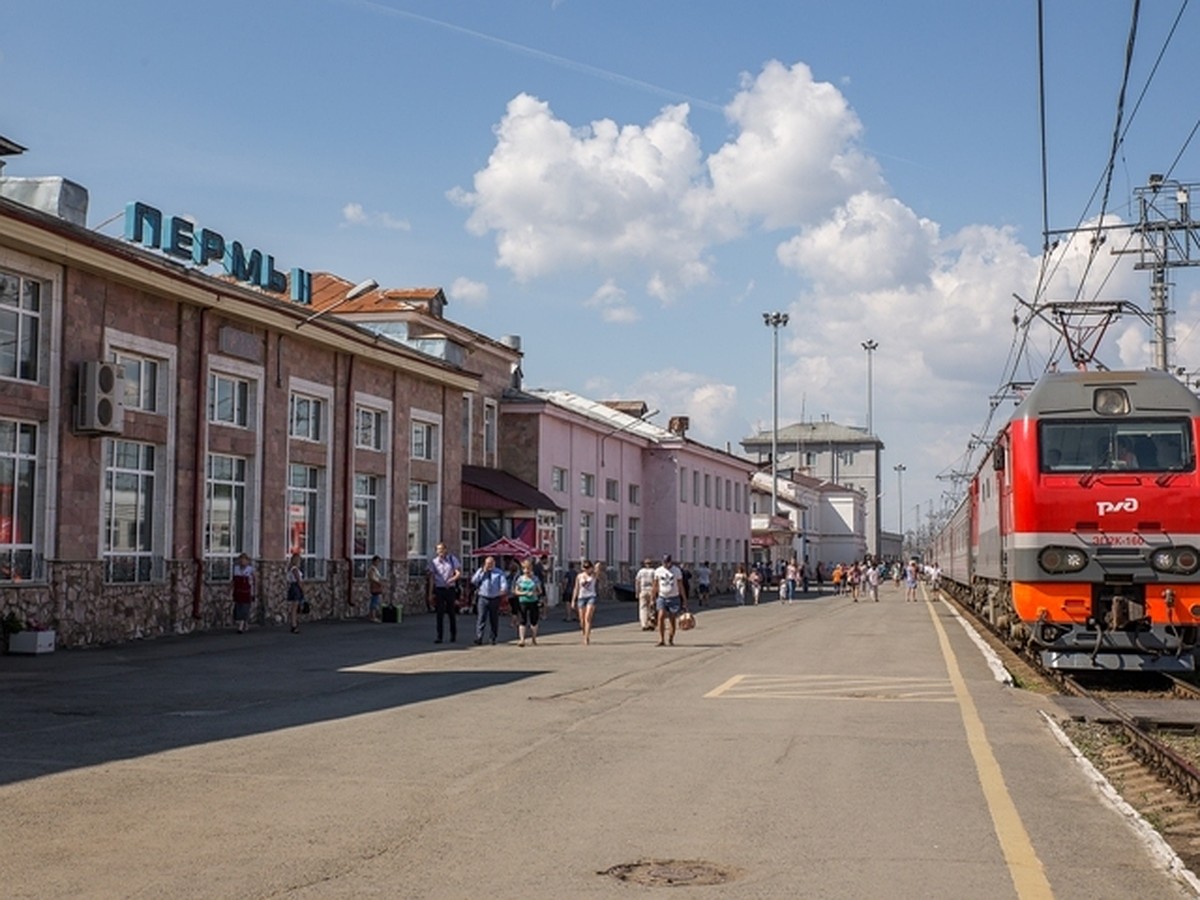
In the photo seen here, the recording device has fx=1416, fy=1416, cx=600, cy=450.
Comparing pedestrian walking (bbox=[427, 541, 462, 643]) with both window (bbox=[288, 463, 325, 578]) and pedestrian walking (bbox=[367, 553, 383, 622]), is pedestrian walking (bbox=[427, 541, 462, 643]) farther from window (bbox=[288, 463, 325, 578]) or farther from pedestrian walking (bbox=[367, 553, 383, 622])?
pedestrian walking (bbox=[367, 553, 383, 622])

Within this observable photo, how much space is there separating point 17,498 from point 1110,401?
16.4 meters

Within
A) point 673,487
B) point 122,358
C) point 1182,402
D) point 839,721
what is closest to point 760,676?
point 839,721

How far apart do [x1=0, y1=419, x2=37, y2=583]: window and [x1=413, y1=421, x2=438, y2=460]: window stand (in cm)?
1585

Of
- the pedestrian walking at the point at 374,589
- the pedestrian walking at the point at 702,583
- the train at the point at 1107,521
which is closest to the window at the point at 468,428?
the pedestrian walking at the point at 702,583

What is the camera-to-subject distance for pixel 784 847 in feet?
→ 25.8

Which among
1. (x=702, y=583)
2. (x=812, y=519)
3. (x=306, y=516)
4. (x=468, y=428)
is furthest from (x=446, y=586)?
(x=812, y=519)

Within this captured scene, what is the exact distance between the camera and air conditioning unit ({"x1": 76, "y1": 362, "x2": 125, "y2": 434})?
2322cm

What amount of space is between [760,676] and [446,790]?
31.8ft

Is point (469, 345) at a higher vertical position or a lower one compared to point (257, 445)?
higher

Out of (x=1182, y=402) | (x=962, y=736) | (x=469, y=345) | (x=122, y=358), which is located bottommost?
(x=962, y=736)

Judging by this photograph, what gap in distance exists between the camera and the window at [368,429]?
34.8m

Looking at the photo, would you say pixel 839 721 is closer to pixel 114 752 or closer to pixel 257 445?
pixel 114 752

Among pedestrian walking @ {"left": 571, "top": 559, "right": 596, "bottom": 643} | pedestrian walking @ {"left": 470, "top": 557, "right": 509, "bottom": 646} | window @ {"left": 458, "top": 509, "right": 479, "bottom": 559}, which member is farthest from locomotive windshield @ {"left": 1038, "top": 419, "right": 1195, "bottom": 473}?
window @ {"left": 458, "top": 509, "right": 479, "bottom": 559}

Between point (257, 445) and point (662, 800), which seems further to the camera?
point (257, 445)
